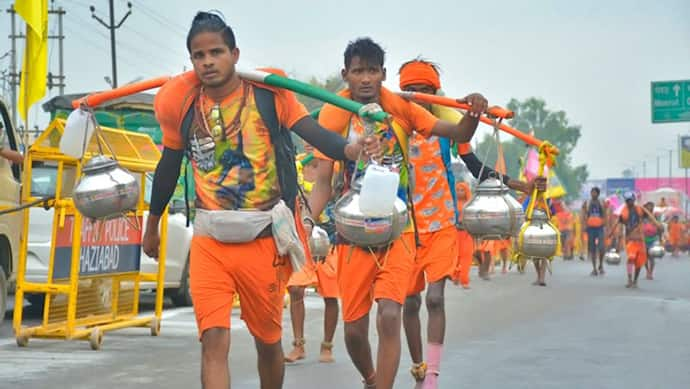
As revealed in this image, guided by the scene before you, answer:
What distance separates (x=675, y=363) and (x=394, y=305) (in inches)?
149

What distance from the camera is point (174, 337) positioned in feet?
39.0

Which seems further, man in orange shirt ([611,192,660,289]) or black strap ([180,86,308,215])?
man in orange shirt ([611,192,660,289])

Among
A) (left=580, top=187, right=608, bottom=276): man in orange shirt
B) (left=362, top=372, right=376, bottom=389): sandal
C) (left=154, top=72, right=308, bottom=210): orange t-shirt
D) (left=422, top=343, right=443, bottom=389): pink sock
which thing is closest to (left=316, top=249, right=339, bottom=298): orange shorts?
(left=422, top=343, right=443, bottom=389): pink sock

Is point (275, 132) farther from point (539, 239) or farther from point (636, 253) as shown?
point (636, 253)

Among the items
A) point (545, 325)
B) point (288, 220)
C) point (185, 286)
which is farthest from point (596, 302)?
point (288, 220)

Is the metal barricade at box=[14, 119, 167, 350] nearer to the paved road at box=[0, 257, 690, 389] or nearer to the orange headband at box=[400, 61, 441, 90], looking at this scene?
the paved road at box=[0, 257, 690, 389]

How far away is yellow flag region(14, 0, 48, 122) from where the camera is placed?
10.6m

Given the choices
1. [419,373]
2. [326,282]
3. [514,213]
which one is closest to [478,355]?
[326,282]

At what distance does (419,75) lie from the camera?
8406 millimetres

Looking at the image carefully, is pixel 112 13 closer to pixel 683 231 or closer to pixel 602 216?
pixel 602 216

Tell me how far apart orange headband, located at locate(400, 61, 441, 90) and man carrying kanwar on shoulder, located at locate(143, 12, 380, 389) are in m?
2.47

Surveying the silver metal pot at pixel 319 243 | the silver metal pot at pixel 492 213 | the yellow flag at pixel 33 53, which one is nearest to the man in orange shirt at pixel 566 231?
the yellow flag at pixel 33 53

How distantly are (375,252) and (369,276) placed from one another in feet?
0.53

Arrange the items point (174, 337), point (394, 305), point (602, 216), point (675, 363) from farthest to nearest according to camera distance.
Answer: point (602, 216)
point (174, 337)
point (675, 363)
point (394, 305)
